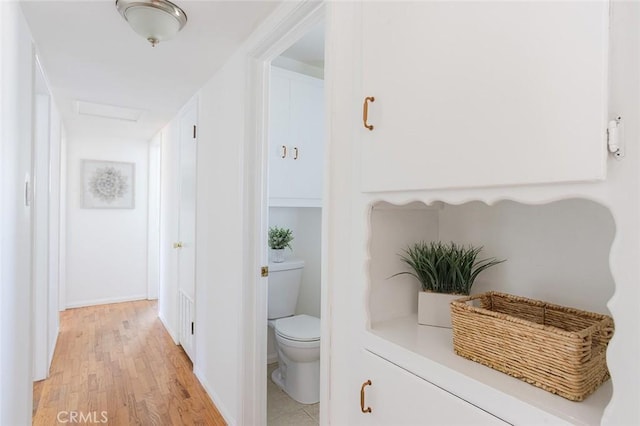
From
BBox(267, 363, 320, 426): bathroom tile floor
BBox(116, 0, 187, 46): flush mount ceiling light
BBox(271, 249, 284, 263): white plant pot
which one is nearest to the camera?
BBox(116, 0, 187, 46): flush mount ceiling light

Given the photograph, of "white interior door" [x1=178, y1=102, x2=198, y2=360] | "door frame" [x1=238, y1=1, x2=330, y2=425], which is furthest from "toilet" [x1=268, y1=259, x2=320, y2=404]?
"white interior door" [x1=178, y1=102, x2=198, y2=360]

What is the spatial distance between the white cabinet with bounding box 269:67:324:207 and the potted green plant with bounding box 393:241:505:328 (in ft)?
4.93

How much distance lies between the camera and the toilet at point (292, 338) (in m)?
2.22

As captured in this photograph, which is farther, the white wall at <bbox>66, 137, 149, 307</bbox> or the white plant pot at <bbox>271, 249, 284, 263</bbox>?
the white wall at <bbox>66, 137, 149, 307</bbox>

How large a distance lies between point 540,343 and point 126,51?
2.34 m

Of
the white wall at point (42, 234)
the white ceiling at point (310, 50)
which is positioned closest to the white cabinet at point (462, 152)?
the white ceiling at point (310, 50)

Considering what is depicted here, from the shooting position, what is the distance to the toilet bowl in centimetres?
220

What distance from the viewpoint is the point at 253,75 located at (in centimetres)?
183

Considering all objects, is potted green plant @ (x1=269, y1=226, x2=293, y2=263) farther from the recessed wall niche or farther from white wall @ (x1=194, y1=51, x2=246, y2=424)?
the recessed wall niche

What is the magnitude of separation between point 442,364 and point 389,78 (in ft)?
2.36

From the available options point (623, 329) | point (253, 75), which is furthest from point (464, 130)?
point (253, 75)

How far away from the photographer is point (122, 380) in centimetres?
252

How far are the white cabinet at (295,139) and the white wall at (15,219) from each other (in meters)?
1.30

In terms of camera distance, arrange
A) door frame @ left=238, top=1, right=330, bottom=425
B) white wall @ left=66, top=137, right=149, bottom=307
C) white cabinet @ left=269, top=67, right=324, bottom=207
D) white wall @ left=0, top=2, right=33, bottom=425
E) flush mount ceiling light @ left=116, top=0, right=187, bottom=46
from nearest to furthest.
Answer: white wall @ left=0, top=2, right=33, bottom=425 → flush mount ceiling light @ left=116, top=0, right=187, bottom=46 → door frame @ left=238, top=1, right=330, bottom=425 → white cabinet @ left=269, top=67, right=324, bottom=207 → white wall @ left=66, top=137, right=149, bottom=307
